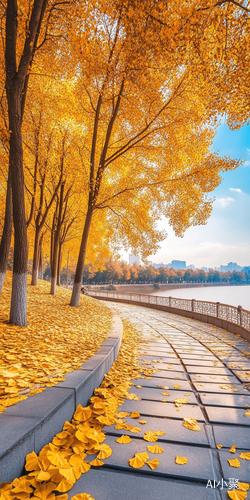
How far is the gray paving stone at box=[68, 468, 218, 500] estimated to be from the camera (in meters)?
1.74

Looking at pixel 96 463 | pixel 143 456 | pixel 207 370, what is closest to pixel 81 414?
pixel 96 463

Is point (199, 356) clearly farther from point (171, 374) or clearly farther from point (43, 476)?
point (43, 476)

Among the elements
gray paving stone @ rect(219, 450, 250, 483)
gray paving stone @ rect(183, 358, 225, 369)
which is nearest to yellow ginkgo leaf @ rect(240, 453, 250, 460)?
gray paving stone @ rect(219, 450, 250, 483)

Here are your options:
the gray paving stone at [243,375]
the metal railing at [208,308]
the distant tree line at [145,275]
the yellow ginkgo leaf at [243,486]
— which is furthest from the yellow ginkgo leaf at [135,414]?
the distant tree line at [145,275]

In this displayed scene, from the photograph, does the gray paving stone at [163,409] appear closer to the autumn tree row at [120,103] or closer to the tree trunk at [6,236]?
the autumn tree row at [120,103]

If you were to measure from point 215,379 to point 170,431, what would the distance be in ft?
6.37

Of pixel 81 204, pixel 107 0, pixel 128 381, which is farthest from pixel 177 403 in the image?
pixel 81 204

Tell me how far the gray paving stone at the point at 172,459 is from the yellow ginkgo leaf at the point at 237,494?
20 centimetres

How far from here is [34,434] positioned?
1.98m

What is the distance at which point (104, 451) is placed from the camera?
2146 millimetres

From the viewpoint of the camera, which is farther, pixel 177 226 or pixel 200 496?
pixel 177 226

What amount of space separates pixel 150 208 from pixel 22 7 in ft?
26.4

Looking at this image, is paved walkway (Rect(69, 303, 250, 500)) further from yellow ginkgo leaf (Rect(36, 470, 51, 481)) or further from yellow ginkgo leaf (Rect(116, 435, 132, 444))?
yellow ginkgo leaf (Rect(36, 470, 51, 481))

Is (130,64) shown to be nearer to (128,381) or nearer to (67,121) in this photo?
(67,121)
